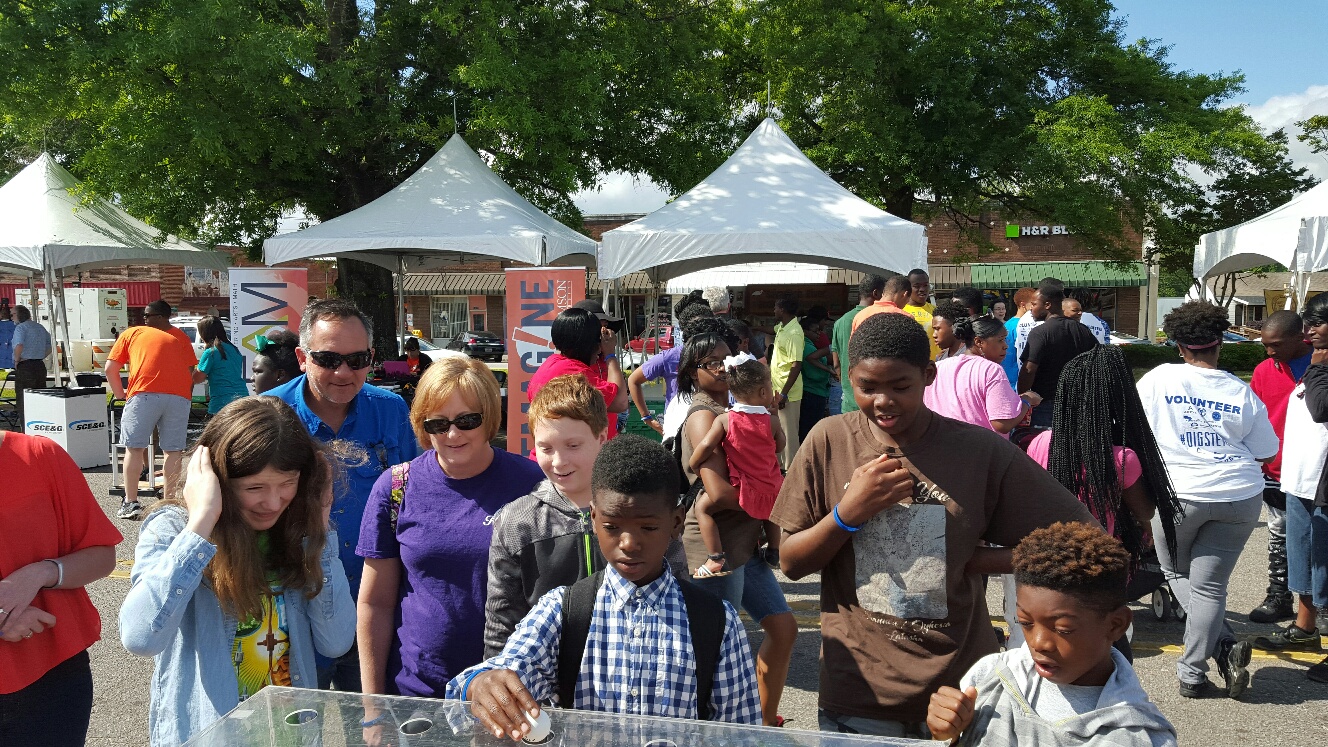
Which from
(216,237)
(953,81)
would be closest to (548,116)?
(216,237)

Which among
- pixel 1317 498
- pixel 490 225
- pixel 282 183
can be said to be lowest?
pixel 1317 498

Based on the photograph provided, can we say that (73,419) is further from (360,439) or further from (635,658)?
(635,658)

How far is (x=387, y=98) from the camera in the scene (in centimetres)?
1366

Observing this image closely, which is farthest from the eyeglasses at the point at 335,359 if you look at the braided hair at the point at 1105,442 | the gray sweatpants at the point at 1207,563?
the gray sweatpants at the point at 1207,563

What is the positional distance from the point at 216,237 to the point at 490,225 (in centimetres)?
638

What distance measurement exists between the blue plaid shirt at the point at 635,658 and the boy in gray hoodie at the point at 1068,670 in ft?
1.44

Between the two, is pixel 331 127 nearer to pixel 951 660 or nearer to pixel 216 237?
pixel 216 237

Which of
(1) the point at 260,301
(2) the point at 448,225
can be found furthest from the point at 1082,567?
(2) the point at 448,225

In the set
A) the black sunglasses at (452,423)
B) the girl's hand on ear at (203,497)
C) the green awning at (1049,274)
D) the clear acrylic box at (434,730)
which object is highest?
the green awning at (1049,274)

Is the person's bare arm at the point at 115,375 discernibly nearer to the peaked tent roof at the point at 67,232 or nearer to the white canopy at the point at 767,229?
the peaked tent roof at the point at 67,232

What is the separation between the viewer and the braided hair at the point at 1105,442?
3.53 metres

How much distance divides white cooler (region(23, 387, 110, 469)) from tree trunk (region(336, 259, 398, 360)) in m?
3.90

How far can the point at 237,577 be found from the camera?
229cm

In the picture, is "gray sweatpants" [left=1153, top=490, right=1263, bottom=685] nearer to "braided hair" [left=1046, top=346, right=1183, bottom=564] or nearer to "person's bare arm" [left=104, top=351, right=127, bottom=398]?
"braided hair" [left=1046, top=346, right=1183, bottom=564]
